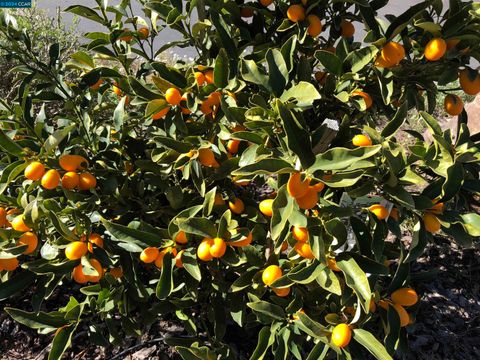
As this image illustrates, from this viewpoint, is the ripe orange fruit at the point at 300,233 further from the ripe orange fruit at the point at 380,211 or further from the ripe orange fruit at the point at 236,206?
the ripe orange fruit at the point at 236,206

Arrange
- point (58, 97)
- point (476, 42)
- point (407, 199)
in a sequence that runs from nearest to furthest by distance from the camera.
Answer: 1. point (407, 199)
2. point (476, 42)
3. point (58, 97)

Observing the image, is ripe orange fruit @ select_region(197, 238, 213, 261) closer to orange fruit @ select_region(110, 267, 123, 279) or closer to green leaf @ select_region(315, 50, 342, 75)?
orange fruit @ select_region(110, 267, 123, 279)

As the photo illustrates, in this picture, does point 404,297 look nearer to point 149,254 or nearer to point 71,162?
point 149,254

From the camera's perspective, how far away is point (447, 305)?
92.4 inches

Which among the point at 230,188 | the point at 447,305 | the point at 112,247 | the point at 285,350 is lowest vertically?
the point at 447,305

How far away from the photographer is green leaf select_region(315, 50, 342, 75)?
1.24 metres

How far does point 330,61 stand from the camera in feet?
4.15

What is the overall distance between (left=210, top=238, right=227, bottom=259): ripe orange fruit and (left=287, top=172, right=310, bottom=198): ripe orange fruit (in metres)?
0.32

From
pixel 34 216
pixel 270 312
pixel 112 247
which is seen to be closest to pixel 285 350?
pixel 270 312

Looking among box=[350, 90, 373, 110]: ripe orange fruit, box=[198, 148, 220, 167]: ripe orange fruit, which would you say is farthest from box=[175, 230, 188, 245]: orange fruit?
box=[350, 90, 373, 110]: ripe orange fruit

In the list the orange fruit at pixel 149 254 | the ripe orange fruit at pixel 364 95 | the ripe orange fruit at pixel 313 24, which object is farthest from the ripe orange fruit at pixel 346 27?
the orange fruit at pixel 149 254

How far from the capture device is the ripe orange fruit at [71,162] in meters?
1.32

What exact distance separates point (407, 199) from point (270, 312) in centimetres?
61

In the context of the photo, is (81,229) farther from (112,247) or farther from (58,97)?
(58,97)
